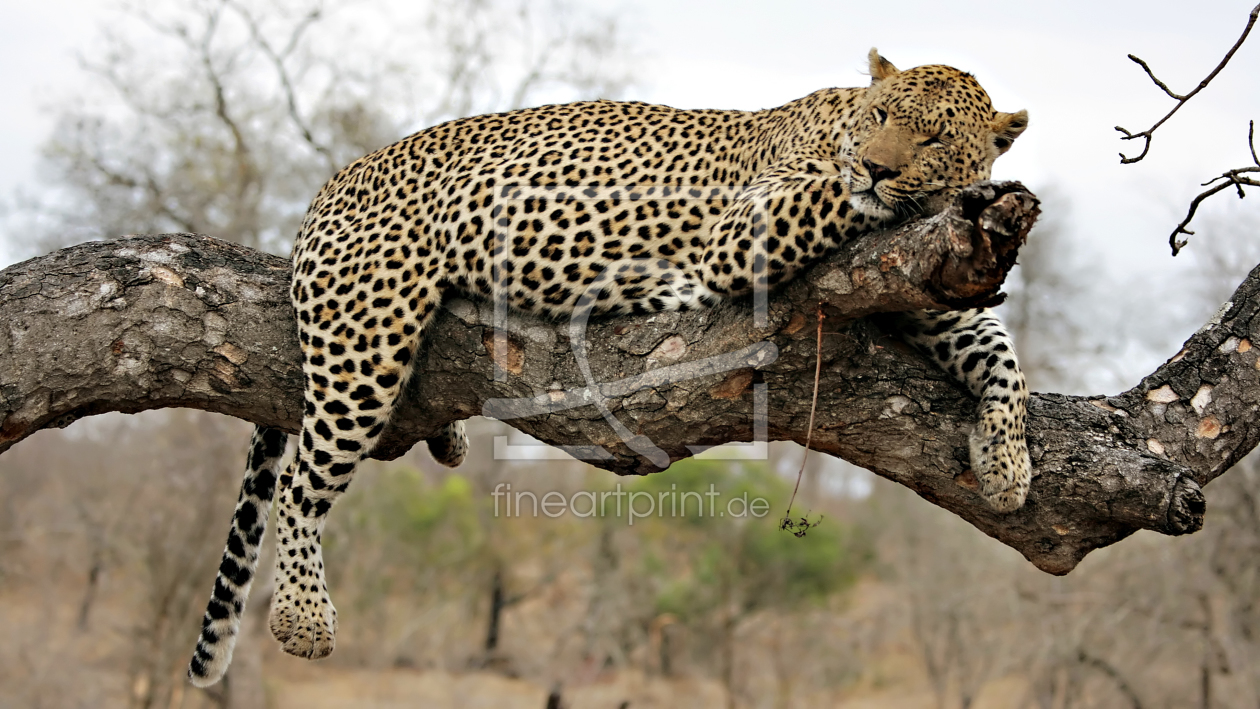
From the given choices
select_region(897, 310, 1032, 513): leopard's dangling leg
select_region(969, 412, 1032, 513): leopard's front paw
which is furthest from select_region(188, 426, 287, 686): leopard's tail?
select_region(969, 412, 1032, 513): leopard's front paw

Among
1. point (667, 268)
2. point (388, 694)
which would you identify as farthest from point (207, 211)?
point (667, 268)

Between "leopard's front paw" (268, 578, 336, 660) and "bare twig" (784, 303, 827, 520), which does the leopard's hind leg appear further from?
"bare twig" (784, 303, 827, 520)

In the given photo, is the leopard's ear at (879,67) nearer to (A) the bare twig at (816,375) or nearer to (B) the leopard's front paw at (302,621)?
(A) the bare twig at (816,375)

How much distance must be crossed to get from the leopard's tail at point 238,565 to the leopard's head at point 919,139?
12.4ft

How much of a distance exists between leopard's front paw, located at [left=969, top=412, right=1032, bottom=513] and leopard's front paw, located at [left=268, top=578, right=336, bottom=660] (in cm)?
347

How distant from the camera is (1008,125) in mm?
4820

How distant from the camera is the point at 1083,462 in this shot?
4.53 meters

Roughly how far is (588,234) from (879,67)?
1.72 metres

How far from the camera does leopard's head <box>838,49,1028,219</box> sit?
4.38 m

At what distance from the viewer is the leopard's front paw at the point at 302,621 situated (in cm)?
546

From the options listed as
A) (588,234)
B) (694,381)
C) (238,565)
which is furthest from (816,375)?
(238,565)

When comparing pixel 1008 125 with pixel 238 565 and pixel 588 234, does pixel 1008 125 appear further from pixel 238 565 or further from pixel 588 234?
pixel 238 565

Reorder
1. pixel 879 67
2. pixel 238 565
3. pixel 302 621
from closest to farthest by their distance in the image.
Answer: pixel 879 67 < pixel 302 621 < pixel 238 565

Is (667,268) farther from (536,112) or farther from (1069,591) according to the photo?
(1069,591)
